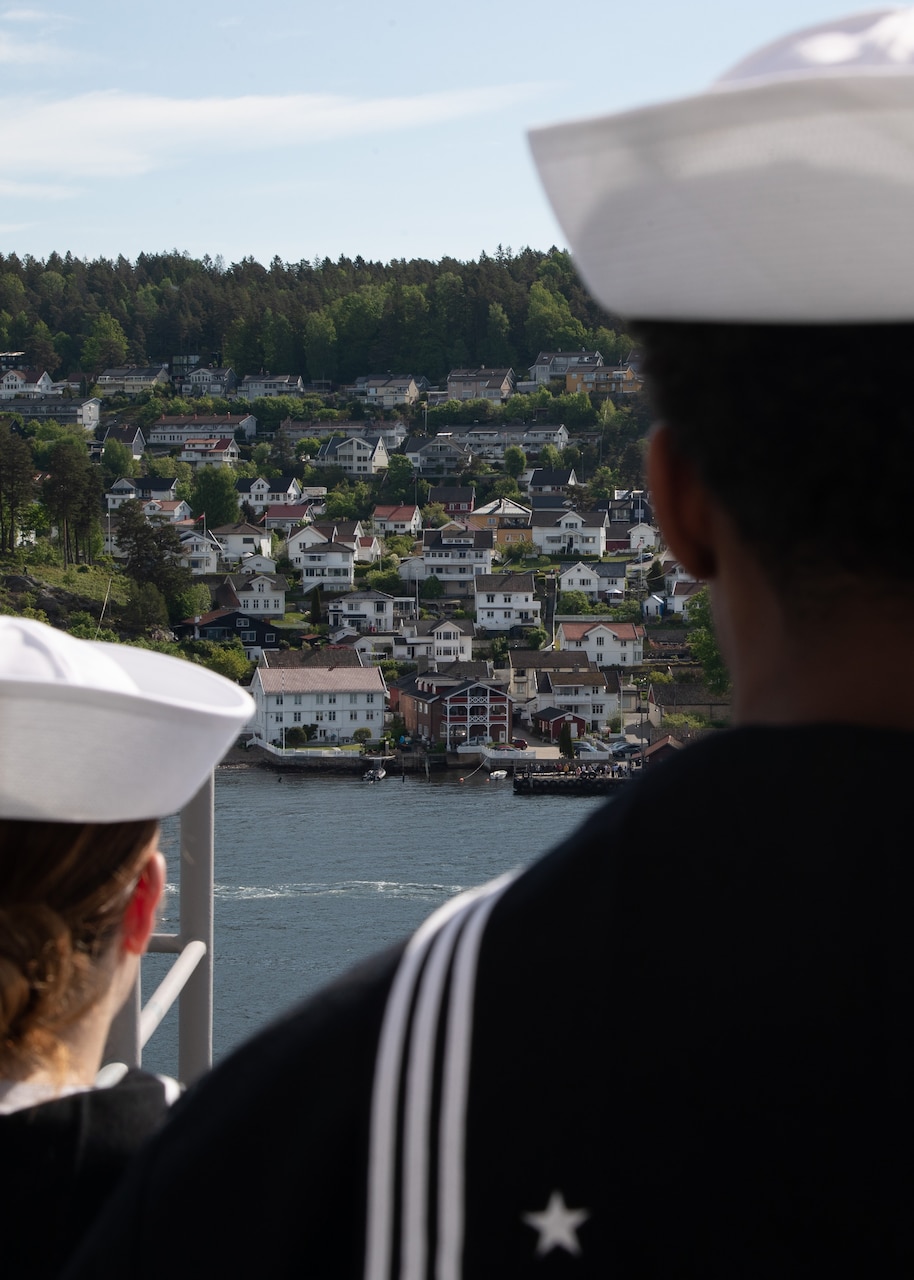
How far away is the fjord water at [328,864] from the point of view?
8320 mm

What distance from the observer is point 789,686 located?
279 mm

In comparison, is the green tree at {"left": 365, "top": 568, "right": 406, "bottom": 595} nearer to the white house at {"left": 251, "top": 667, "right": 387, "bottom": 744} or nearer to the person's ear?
the white house at {"left": 251, "top": 667, "right": 387, "bottom": 744}

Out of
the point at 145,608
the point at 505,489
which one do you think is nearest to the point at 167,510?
the point at 505,489

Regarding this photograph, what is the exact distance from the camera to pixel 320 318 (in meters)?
34.0

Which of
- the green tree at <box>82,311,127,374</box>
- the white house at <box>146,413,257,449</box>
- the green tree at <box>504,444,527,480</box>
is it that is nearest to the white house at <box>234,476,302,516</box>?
the green tree at <box>504,444,527,480</box>

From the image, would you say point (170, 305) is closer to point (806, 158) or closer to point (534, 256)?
point (534, 256)

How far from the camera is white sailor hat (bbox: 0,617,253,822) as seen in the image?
390 mm

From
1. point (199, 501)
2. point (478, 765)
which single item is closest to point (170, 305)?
point (199, 501)

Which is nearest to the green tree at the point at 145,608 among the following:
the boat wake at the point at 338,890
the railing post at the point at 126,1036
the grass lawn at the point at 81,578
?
the grass lawn at the point at 81,578

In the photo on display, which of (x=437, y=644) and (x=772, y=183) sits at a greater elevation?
(x=772, y=183)

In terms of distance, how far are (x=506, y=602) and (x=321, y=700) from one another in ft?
12.0

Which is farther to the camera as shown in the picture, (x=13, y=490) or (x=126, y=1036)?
(x=13, y=490)

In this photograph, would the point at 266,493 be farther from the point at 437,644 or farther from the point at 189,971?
the point at 189,971

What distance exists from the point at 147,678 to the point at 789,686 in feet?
0.77
